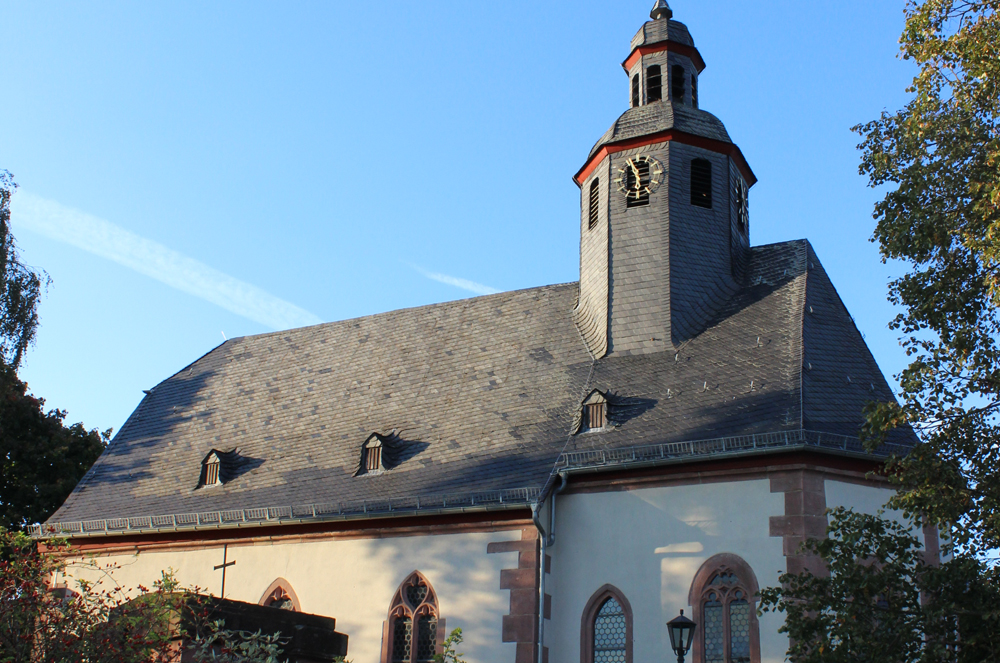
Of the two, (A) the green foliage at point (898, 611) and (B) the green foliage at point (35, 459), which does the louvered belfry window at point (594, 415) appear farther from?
(B) the green foliage at point (35, 459)

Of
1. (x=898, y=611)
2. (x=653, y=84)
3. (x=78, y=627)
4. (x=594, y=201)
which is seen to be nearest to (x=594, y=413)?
(x=594, y=201)

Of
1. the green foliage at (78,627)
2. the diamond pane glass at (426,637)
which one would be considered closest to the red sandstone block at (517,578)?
the diamond pane glass at (426,637)

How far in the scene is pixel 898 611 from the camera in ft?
31.1

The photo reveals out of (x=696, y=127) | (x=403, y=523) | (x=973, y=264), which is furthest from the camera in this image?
(x=696, y=127)

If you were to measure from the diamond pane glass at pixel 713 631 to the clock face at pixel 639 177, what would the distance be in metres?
7.83

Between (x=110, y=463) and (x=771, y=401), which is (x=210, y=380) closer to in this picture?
(x=110, y=463)

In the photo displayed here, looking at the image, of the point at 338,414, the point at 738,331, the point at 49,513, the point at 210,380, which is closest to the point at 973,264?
the point at 738,331

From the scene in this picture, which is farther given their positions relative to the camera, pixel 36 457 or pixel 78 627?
pixel 36 457

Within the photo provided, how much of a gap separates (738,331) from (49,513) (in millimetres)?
16577

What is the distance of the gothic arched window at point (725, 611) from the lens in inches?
510

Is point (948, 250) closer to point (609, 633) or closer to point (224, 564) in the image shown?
point (609, 633)

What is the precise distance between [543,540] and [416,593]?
2138 mm

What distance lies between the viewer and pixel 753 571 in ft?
43.0

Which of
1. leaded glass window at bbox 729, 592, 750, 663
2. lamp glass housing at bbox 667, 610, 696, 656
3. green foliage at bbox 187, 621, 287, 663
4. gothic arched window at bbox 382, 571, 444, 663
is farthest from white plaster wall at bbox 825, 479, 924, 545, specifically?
green foliage at bbox 187, 621, 287, 663
